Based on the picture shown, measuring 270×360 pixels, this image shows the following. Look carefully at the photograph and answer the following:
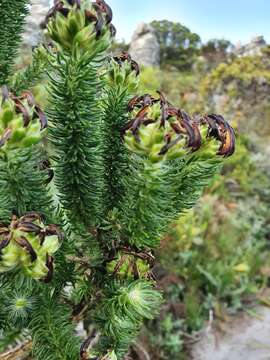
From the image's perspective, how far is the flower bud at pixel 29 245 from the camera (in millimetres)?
910

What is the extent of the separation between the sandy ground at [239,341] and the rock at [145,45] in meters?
12.7

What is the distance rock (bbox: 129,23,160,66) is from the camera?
691 inches

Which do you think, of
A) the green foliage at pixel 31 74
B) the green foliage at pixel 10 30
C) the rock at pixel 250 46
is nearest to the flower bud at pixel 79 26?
the green foliage at pixel 10 30

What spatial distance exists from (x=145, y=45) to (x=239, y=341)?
45.9ft

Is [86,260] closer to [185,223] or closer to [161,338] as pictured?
[161,338]

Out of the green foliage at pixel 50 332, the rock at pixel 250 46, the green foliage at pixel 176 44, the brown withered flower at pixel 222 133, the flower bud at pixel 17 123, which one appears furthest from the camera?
the green foliage at pixel 176 44

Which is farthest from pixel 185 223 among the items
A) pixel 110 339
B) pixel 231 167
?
pixel 110 339

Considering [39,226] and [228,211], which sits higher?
[39,226]

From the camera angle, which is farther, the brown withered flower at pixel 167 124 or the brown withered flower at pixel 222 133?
the brown withered flower at pixel 222 133

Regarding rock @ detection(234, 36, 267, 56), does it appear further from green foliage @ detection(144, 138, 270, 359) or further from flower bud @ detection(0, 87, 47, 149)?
flower bud @ detection(0, 87, 47, 149)

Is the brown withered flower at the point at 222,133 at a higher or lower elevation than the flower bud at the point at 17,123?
higher

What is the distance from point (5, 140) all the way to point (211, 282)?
5.42 metres

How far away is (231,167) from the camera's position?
935 centimetres

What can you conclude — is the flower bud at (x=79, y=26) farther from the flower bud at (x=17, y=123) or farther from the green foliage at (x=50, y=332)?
the green foliage at (x=50, y=332)
